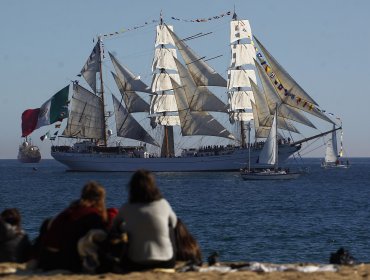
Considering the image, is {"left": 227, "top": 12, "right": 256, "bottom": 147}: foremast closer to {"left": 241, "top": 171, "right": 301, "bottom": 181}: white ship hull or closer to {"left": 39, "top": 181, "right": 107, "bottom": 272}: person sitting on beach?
{"left": 241, "top": 171, "right": 301, "bottom": 181}: white ship hull

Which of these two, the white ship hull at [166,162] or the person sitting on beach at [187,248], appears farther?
the white ship hull at [166,162]

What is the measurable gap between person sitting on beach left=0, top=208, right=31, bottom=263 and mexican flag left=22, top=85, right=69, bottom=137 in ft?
313

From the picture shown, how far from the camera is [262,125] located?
113m

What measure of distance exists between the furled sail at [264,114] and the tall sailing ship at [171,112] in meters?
0.18

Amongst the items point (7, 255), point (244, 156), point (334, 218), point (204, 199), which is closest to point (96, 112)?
point (244, 156)

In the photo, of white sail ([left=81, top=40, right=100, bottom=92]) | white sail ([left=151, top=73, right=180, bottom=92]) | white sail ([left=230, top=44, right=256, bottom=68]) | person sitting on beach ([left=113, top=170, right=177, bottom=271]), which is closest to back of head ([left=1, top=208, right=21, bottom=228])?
person sitting on beach ([left=113, top=170, right=177, bottom=271])

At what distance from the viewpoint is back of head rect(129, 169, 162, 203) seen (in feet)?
34.2

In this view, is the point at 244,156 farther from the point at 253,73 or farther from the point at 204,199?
the point at 204,199

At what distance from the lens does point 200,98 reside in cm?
11981

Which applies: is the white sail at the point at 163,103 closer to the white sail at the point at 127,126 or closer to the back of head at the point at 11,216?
the white sail at the point at 127,126

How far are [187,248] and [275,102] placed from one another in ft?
309

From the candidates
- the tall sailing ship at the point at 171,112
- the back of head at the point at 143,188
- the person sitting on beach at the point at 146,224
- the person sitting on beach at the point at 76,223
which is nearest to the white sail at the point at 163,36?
the tall sailing ship at the point at 171,112

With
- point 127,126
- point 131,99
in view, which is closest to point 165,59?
point 131,99

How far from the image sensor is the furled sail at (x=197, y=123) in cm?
12019
